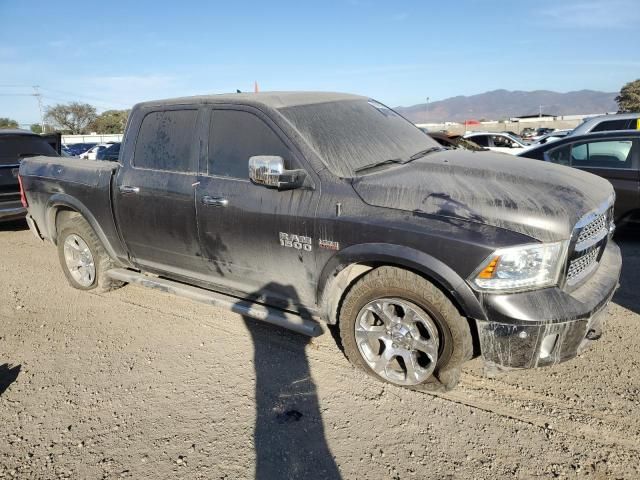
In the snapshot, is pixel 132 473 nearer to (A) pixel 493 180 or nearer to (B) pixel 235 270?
(B) pixel 235 270

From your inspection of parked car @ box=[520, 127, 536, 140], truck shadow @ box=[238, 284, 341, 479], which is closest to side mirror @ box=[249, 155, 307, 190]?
truck shadow @ box=[238, 284, 341, 479]

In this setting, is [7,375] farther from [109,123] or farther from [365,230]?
[109,123]

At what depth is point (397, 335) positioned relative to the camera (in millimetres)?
2990

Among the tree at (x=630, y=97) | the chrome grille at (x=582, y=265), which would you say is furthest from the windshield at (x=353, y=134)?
the tree at (x=630, y=97)

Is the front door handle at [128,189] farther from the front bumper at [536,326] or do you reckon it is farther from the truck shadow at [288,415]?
the front bumper at [536,326]

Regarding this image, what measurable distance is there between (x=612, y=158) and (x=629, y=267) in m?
1.69

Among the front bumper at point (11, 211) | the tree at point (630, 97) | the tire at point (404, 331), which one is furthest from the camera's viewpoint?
the tree at point (630, 97)

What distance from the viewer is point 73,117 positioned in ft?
248

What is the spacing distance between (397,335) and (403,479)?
871mm

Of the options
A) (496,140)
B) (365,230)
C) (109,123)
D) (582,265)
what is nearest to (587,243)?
(582,265)

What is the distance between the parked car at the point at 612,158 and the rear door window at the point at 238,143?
4.74 metres

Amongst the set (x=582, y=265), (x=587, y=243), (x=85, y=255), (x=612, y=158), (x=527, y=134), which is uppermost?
(x=527, y=134)

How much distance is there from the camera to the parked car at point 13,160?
762cm

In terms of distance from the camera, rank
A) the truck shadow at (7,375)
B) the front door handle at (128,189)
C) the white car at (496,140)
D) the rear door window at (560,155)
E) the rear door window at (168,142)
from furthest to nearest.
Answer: the white car at (496,140) < the rear door window at (560,155) < the front door handle at (128,189) < the rear door window at (168,142) < the truck shadow at (7,375)
